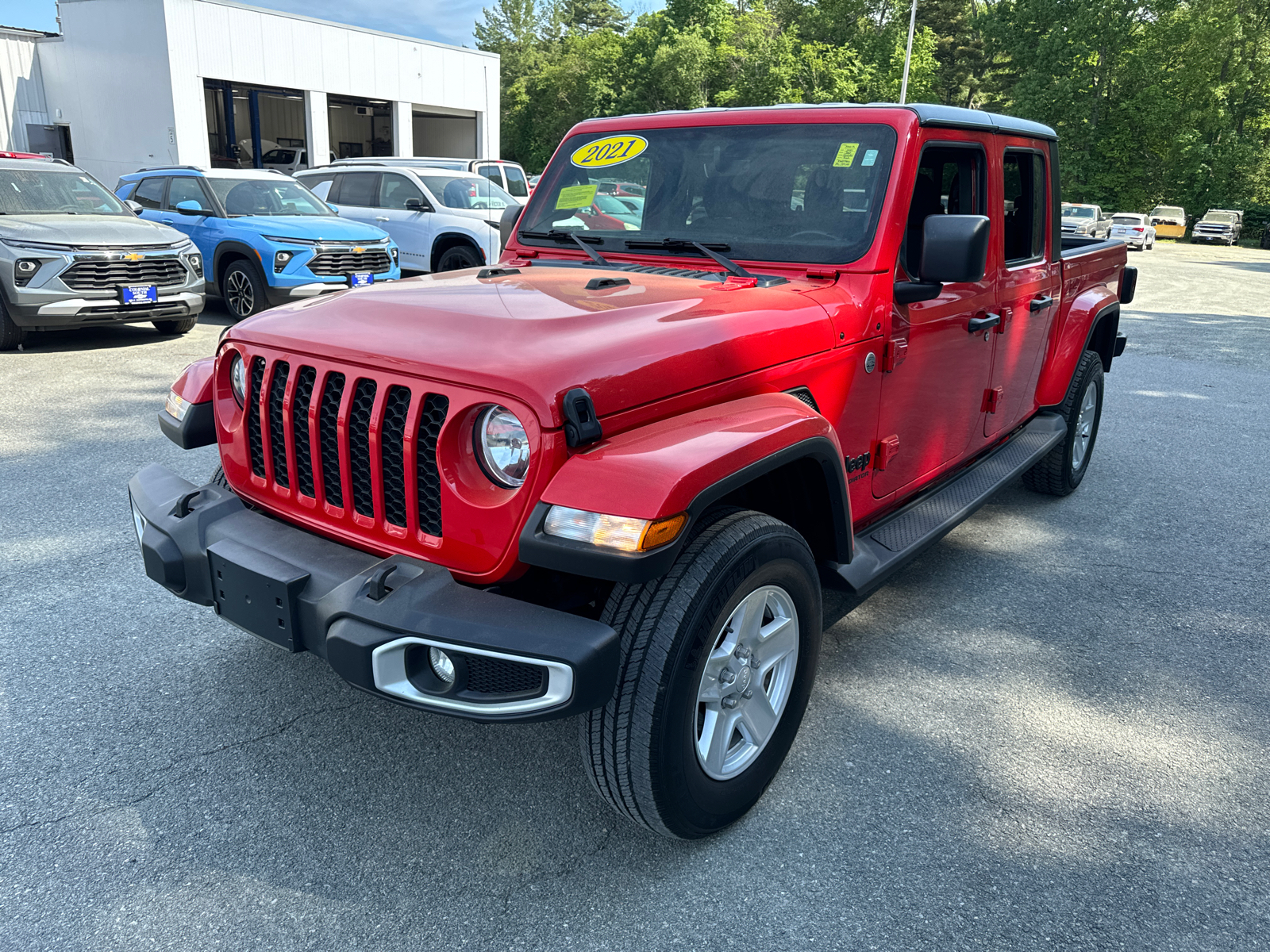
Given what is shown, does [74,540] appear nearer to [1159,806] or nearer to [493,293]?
[493,293]

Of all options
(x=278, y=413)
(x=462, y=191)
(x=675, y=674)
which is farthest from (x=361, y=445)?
(x=462, y=191)

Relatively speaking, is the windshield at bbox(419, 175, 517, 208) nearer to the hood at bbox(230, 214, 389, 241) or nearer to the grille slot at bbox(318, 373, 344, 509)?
the hood at bbox(230, 214, 389, 241)

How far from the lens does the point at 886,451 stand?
3371 mm

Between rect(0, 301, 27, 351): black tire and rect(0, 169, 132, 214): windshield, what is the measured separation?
1.28 metres

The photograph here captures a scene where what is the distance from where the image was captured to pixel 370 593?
219 cm

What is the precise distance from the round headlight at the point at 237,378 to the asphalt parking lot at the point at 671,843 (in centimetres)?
103

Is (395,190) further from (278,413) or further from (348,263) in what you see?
(278,413)

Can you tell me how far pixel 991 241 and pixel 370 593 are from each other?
2972mm

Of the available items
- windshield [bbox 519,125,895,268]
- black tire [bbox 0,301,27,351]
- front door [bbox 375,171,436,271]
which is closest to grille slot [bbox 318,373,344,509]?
windshield [bbox 519,125,895,268]

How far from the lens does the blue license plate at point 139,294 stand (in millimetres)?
8844

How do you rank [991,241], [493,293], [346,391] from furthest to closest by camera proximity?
1. [991,241]
2. [493,293]
3. [346,391]

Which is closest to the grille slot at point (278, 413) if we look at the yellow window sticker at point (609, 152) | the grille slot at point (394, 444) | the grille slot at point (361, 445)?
the grille slot at point (361, 445)

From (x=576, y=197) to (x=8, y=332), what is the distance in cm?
725

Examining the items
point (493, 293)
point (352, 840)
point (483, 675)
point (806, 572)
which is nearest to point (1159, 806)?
point (806, 572)
